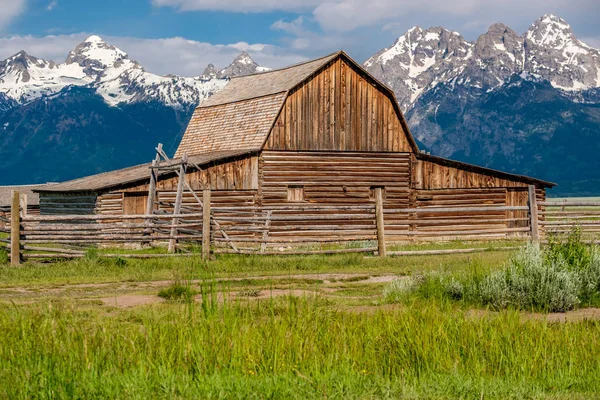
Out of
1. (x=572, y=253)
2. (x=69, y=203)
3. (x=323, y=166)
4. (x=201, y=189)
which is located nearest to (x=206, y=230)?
(x=572, y=253)

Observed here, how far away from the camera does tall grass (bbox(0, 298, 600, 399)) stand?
6.96 m

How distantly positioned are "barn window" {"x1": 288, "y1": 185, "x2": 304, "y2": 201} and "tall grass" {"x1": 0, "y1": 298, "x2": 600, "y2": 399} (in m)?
23.4

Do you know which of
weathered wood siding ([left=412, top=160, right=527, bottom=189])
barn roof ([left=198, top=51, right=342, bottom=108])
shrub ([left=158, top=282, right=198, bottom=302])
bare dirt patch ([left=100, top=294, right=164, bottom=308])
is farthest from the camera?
weathered wood siding ([left=412, top=160, right=527, bottom=189])

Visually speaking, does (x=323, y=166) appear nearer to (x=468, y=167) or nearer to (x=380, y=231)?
(x=468, y=167)

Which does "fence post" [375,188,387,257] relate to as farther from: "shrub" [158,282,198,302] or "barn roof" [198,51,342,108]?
"barn roof" [198,51,342,108]

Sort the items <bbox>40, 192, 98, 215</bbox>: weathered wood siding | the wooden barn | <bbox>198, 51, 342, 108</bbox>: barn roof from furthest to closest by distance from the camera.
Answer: <bbox>198, 51, 342, 108</bbox>: barn roof, <bbox>40, 192, 98, 215</bbox>: weathered wood siding, the wooden barn

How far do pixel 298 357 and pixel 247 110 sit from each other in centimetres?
2794

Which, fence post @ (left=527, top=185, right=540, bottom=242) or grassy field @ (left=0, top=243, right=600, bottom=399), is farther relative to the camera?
fence post @ (left=527, top=185, right=540, bottom=242)

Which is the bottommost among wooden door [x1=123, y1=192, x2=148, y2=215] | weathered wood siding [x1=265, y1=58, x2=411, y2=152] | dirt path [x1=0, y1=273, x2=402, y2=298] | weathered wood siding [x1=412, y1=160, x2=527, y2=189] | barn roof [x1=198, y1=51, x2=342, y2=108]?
dirt path [x1=0, y1=273, x2=402, y2=298]

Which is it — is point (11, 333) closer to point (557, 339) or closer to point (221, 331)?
point (221, 331)

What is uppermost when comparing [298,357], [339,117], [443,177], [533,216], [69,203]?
[339,117]

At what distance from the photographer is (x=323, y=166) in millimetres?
32969

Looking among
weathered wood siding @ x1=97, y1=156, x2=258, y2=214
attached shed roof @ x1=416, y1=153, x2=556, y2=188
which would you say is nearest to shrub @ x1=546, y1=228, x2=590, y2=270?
weathered wood siding @ x1=97, y1=156, x2=258, y2=214

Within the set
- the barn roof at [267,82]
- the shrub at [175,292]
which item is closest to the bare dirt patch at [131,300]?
the shrub at [175,292]
